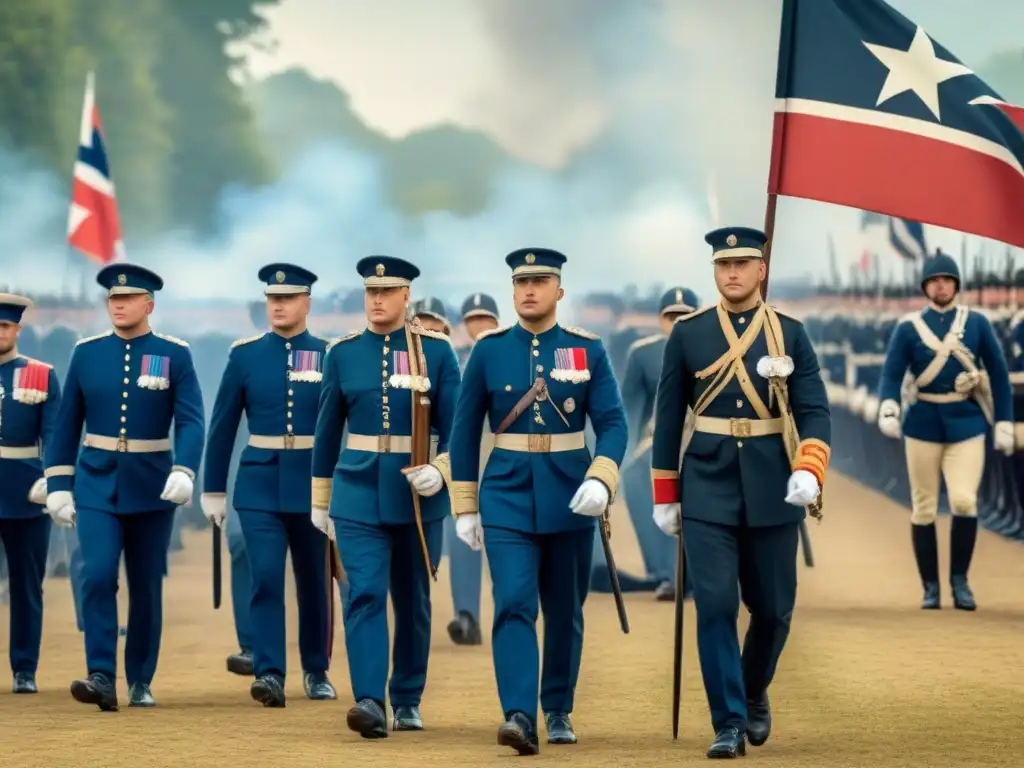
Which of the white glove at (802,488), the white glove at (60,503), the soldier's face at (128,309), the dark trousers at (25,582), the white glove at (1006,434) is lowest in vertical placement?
the dark trousers at (25,582)

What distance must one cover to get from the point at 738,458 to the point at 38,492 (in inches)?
139

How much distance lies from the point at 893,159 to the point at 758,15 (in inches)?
898

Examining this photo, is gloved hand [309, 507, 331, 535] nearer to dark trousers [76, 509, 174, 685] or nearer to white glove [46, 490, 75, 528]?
dark trousers [76, 509, 174, 685]

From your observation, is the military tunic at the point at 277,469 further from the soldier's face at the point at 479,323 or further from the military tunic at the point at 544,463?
the soldier's face at the point at 479,323

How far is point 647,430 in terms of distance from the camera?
45.5 ft

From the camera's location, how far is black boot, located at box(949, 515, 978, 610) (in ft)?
41.4

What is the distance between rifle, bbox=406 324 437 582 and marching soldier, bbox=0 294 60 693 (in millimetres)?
2167

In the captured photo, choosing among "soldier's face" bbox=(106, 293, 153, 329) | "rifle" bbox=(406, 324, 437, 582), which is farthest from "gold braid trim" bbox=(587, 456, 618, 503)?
"soldier's face" bbox=(106, 293, 153, 329)

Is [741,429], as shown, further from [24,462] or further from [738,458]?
[24,462]

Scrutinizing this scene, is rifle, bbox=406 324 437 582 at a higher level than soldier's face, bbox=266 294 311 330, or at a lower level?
lower

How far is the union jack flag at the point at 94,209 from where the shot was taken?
16.7m

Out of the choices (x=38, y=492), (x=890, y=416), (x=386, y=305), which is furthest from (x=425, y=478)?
(x=890, y=416)

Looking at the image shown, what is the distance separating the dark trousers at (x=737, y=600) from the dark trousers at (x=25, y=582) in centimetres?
333

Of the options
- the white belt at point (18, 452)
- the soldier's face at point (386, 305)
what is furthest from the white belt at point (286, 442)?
the white belt at point (18, 452)
